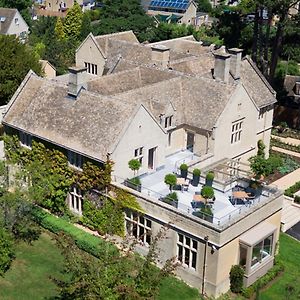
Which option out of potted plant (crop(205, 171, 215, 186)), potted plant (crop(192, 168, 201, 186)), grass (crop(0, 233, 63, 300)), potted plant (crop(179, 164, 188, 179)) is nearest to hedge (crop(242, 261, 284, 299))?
potted plant (crop(205, 171, 215, 186))

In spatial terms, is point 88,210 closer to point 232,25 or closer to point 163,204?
point 163,204

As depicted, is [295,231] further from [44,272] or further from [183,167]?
[44,272]

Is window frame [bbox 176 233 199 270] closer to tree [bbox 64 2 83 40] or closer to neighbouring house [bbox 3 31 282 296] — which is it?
neighbouring house [bbox 3 31 282 296]

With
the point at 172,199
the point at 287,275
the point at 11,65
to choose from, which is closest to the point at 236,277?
the point at 287,275

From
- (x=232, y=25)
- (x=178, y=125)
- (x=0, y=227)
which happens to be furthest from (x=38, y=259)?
(x=232, y=25)

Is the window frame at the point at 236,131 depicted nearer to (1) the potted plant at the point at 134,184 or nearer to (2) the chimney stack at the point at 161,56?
(2) the chimney stack at the point at 161,56

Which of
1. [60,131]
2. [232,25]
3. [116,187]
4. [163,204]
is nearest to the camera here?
[163,204]
